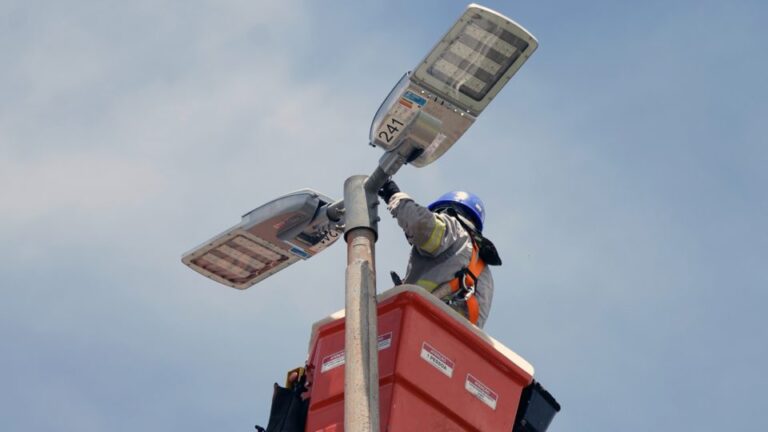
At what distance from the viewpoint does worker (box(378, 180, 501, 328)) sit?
967 cm

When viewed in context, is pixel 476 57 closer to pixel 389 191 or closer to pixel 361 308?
pixel 389 191

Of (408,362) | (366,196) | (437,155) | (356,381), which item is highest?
(437,155)

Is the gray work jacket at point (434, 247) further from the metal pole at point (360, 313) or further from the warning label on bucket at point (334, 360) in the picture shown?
the warning label on bucket at point (334, 360)

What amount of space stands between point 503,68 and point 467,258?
1.92m

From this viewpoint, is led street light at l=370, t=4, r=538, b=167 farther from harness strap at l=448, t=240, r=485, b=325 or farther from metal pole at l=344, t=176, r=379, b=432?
harness strap at l=448, t=240, r=485, b=325

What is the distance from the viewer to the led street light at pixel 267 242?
9.73 m

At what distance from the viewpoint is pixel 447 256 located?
10023mm

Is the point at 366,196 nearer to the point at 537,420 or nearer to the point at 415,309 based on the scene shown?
the point at 415,309

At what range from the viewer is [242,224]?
10.1 m

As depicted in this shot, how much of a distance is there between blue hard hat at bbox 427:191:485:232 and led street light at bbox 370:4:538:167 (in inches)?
93.8

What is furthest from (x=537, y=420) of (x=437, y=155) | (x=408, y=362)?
(x=437, y=155)

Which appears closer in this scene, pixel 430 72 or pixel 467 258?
pixel 430 72

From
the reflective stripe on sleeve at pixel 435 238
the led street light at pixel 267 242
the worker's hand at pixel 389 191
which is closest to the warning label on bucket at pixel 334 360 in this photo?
the led street light at pixel 267 242

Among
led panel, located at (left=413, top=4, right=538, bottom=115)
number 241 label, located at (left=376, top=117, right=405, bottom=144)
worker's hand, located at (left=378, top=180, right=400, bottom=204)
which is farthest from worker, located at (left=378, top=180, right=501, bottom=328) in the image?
led panel, located at (left=413, top=4, right=538, bottom=115)
